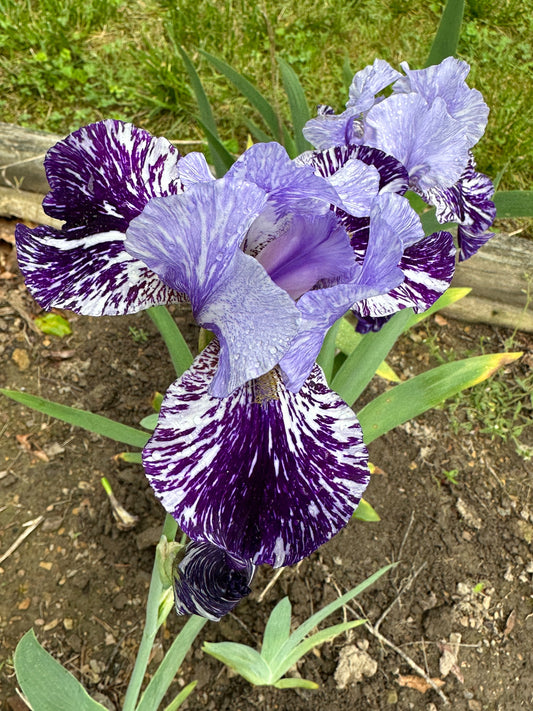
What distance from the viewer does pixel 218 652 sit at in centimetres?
116

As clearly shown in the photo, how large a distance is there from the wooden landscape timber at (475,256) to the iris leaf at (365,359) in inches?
35.6

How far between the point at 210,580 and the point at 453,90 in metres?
0.86

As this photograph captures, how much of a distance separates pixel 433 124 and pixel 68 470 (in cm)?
130

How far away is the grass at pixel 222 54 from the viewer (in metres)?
2.44

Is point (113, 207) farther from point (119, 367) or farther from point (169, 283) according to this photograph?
point (119, 367)

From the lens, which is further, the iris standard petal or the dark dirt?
the dark dirt

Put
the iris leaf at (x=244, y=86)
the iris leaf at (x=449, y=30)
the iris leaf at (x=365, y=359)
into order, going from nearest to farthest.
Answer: the iris leaf at (x=365, y=359) → the iris leaf at (x=449, y=30) → the iris leaf at (x=244, y=86)

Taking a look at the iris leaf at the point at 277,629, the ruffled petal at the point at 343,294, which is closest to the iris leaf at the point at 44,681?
the iris leaf at the point at 277,629

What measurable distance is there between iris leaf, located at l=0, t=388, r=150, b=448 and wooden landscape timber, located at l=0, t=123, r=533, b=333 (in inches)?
44.1

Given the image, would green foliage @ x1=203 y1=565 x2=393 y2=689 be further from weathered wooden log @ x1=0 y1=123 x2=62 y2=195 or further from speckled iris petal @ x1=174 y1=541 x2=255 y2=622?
weathered wooden log @ x1=0 y1=123 x2=62 y2=195

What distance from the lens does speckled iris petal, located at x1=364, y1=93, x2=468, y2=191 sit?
3.17 ft

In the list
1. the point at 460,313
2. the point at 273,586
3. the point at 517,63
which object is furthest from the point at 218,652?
the point at 517,63

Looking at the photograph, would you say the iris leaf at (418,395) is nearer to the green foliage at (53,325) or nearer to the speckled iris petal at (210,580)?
the speckled iris petal at (210,580)

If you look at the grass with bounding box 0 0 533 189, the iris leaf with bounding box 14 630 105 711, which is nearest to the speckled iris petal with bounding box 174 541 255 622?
the iris leaf with bounding box 14 630 105 711
